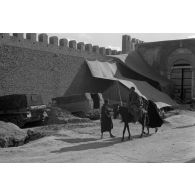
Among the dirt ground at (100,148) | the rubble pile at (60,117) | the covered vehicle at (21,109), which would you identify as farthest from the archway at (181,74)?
the covered vehicle at (21,109)

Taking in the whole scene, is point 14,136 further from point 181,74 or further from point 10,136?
point 181,74

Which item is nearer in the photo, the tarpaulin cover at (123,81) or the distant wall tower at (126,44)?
the tarpaulin cover at (123,81)

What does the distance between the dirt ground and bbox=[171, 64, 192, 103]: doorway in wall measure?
13.8m

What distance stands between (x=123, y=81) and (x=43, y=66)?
4876 mm

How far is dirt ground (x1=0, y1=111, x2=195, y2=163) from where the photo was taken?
289 inches

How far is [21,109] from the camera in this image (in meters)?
13.2

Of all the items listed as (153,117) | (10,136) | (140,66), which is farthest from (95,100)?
(140,66)

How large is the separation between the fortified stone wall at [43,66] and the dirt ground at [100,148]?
516 cm

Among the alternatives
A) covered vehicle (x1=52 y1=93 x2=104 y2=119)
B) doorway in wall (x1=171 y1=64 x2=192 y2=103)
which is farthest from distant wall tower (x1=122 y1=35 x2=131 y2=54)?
covered vehicle (x1=52 y1=93 x2=104 y2=119)

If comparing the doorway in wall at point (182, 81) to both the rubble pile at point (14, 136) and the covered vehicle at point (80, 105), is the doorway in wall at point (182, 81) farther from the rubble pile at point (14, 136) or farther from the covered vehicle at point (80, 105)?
the rubble pile at point (14, 136)

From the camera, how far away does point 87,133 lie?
38.2ft

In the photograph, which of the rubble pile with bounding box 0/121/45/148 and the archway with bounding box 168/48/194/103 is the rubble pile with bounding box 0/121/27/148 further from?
the archway with bounding box 168/48/194/103

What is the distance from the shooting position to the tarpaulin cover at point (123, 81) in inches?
789

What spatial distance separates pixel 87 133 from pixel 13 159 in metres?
4.56
